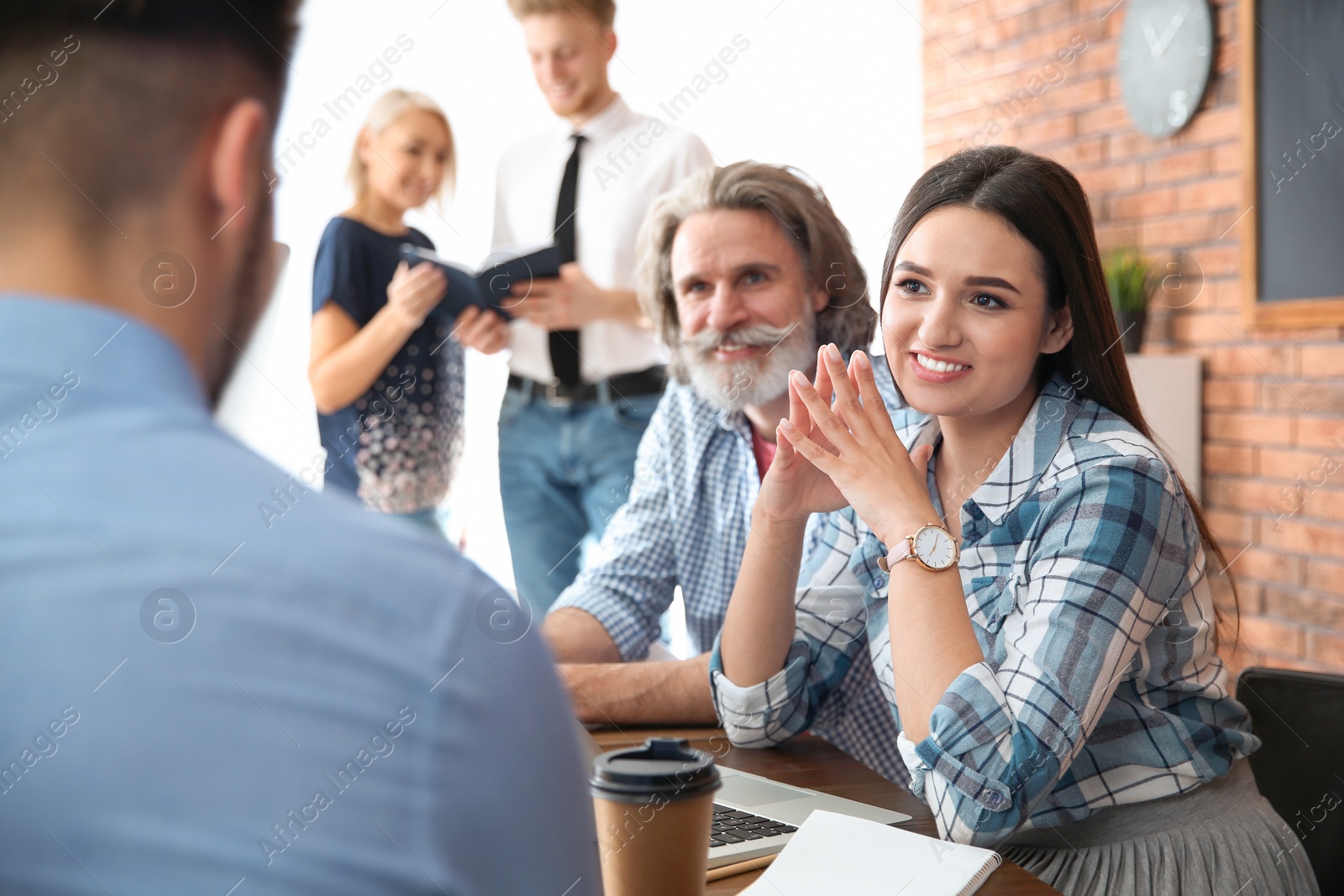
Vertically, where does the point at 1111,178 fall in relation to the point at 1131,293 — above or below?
above

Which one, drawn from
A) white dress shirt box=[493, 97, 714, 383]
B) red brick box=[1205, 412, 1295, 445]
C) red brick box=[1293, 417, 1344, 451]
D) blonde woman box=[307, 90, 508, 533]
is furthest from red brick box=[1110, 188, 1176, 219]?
blonde woman box=[307, 90, 508, 533]

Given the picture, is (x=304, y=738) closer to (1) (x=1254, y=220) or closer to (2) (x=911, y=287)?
(2) (x=911, y=287)

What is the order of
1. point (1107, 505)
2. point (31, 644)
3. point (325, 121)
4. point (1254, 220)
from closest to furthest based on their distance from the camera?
point (31, 644) → point (1107, 505) → point (1254, 220) → point (325, 121)

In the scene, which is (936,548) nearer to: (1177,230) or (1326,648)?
(1326,648)

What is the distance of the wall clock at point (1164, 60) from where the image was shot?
2.72 metres

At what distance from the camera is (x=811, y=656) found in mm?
1367

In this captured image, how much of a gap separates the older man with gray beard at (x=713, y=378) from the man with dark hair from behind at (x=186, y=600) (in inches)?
49.6

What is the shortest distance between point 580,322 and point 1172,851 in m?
1.59

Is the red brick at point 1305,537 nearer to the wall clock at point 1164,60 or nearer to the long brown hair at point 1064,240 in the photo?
the wall clock at point 1164,60

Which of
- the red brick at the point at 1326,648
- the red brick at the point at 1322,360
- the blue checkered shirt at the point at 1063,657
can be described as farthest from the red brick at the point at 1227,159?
the blue checkered shirt at the point at 1063,657

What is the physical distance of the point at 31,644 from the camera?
0.33 meters

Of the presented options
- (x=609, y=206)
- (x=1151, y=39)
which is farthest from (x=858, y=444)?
(x=1151, y=39)

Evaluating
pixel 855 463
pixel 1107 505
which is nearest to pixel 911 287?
pixel 855 463

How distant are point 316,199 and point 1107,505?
2.86 metres
